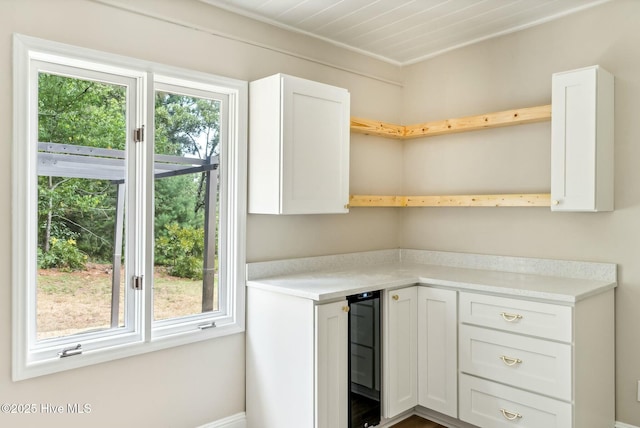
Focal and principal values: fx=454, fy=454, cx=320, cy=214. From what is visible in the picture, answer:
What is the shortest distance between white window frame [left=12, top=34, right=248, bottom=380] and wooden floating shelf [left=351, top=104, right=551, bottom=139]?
3.34 feet

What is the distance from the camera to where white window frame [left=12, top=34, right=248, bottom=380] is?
6.73 ft

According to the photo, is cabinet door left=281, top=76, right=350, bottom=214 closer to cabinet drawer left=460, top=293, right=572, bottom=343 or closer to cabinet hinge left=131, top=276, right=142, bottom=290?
cabinet hinge left=131, top=276, right=142, bottom=290

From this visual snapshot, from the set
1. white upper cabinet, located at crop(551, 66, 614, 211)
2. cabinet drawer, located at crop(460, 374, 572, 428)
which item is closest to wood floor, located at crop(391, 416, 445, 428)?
cabinet drawer, located at crop(460, 374, 572, 428)

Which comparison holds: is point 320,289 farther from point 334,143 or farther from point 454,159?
point 454,159

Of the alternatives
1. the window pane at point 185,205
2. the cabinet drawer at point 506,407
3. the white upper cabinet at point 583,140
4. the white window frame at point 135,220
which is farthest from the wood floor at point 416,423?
the white upper cabinet at point 583,140

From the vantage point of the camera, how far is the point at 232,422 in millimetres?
2758

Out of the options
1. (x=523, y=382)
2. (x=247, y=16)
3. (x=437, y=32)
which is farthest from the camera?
(x=437, y=32)

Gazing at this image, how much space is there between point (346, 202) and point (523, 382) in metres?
1.46

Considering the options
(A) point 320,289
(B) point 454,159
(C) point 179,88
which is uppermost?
(C) point 179,88

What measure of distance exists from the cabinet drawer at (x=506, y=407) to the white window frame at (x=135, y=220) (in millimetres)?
1448

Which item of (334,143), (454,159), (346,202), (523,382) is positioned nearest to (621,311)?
(523,382)

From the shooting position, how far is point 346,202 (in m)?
3.01

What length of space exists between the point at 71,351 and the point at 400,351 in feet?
5.97

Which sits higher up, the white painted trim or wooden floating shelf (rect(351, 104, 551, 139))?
the white painted trim
